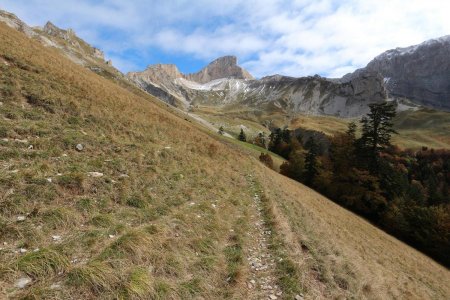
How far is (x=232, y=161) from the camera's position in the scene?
27.5m

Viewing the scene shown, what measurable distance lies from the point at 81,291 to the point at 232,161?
21.9 metres

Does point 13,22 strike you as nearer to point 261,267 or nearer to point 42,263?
point 42,263

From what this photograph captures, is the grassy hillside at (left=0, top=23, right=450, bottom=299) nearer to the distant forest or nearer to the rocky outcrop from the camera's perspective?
the distant forest

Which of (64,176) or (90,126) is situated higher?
(90,126)

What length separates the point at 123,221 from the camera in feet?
32.2

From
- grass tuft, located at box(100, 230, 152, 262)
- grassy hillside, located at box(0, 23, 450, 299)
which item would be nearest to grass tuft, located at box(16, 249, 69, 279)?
grassy hillside, located at box(0, 23, 450, 299)

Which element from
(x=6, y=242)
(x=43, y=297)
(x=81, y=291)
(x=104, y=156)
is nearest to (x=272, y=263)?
(x=81, y=291)

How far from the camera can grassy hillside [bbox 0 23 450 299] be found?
6680 mm

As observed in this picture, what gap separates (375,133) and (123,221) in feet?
154

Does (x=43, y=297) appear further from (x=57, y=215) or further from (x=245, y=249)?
(x=245, y=249)

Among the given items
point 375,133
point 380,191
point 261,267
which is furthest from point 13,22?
point 261,267

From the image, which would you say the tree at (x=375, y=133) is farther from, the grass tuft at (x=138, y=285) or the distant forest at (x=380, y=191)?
the grass tuft at (x=138, y=285)

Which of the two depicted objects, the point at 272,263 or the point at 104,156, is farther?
the point at 104,156

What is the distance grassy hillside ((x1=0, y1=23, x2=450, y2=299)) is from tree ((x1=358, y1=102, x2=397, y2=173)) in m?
29.8
